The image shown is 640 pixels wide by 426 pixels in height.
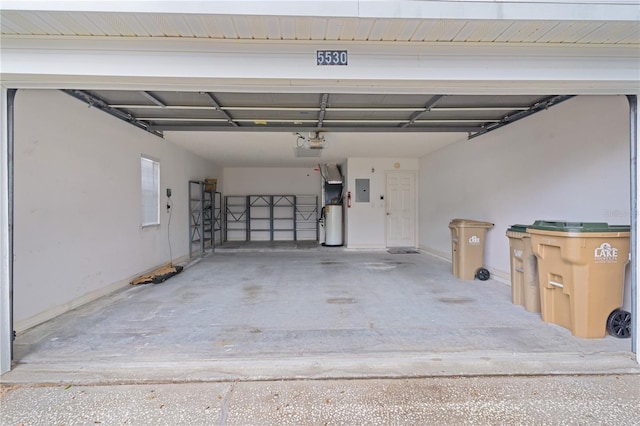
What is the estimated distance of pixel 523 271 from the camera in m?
3.46

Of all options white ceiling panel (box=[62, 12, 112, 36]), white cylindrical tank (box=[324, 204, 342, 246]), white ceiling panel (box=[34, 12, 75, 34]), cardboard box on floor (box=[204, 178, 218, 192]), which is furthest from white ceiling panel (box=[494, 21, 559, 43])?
cardboard box on floor (box=[204, 178, 218, 192])

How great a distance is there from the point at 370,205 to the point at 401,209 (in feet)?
2.79

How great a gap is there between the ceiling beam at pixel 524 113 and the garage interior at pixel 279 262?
23 mm

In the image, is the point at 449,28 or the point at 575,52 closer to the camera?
the point at 449,28

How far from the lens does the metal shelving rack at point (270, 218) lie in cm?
1005

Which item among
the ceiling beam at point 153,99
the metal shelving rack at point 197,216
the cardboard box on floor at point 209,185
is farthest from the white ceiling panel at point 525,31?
the cardboard box on floor at point 209,185

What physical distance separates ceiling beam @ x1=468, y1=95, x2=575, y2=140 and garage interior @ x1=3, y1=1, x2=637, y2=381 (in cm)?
2

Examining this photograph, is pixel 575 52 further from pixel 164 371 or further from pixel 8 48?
pixel 8 48

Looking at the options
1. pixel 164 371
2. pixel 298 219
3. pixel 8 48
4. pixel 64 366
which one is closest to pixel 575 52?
pixel 164 371

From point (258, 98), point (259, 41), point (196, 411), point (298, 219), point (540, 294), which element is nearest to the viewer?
point (196, 411)

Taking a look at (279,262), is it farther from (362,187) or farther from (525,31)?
(525,31)

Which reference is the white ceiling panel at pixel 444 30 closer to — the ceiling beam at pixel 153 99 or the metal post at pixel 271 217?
the ceiling beam at pixel 153 99

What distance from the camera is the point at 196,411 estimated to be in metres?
1.80

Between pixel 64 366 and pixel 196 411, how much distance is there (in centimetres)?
123
